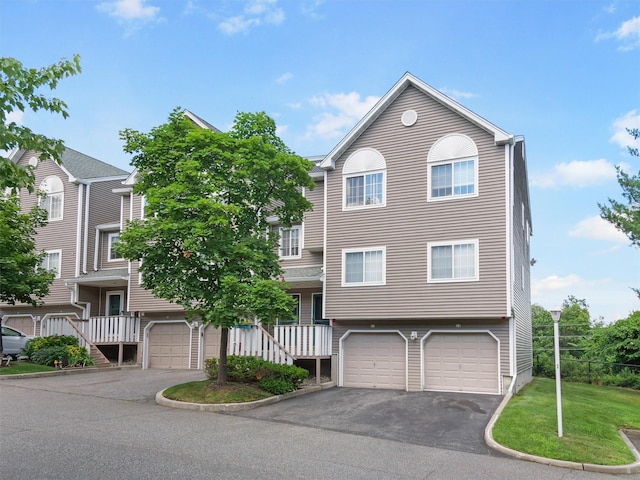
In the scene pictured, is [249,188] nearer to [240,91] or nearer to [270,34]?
[240,91]

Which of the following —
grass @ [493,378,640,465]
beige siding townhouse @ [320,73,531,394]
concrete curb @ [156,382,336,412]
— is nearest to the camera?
grass @ [493,378,640,465]

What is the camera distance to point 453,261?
17.9 m

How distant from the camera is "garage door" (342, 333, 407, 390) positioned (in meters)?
18.9

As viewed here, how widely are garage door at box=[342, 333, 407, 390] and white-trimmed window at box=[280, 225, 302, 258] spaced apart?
174 inches

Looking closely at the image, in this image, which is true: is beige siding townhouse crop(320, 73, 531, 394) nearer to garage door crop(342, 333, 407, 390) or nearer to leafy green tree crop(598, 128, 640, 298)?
garage door crop(342, 333, 407, 390)

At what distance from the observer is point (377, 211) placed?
19.3 metres

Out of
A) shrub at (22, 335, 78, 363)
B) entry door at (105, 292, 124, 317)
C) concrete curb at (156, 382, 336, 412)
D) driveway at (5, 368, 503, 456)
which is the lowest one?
driveway at (5, 368, 503, 456)

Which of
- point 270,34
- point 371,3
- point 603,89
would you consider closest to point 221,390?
point 270,34

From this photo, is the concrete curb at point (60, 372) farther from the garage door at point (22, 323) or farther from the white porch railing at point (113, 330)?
the garage door at point (22, 323)

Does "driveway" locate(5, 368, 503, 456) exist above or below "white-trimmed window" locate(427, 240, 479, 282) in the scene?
below

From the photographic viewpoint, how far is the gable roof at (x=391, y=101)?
57.8ft

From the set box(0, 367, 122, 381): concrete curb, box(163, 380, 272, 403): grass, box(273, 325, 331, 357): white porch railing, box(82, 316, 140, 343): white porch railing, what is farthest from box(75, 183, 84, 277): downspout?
box(163, 380, 272, 403): grass

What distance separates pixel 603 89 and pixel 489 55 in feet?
13.5

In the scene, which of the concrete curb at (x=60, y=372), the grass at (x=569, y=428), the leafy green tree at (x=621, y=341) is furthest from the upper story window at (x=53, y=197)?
the leafy green tree at (x=621, y=341)
